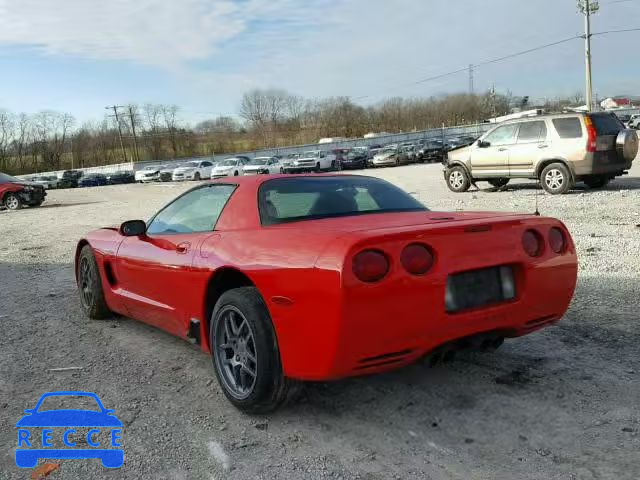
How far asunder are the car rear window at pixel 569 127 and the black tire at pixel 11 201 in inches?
710

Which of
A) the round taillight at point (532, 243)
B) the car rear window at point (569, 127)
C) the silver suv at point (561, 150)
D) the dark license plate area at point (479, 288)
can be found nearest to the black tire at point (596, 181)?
the silver suv at point (561, 150)

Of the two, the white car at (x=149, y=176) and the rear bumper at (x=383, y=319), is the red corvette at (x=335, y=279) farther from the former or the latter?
the white car at (x=149, y=176)

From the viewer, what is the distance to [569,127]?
12.3 meters

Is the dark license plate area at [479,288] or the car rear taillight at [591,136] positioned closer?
the dark license plate area at [479,288]

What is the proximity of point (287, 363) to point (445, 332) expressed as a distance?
2.58ft

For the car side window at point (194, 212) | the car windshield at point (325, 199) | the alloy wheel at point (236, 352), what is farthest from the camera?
the car side window at point (194, 212)

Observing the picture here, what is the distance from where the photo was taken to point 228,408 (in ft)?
10.6

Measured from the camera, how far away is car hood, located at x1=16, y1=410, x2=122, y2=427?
3098 millimetres

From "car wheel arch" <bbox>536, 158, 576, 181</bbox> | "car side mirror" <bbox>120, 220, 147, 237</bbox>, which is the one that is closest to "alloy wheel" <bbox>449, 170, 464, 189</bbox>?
"car wheel arch" <bbox>536, 158, 576, 181</bbox>

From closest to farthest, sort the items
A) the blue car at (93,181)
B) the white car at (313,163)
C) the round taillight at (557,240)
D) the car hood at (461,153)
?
1. the round taillight at (557,240)
2. the car hood at (461,153)
3. the white car at (313,163)
4. the blue car at (93,181)

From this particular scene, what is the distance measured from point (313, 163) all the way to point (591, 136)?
2929cm

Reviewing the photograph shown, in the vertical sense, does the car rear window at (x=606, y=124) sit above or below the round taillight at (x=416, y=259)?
above

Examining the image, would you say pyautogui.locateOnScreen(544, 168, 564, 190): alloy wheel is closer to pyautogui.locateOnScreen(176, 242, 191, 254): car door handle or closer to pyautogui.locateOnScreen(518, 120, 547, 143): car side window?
pyautogui.locateOnScreen(518, 120, 547, 143): car side window

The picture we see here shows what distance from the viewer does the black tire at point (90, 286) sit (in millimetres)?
4902
